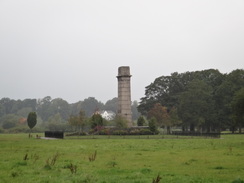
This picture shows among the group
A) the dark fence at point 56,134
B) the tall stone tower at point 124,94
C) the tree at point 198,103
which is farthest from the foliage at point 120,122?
the tree at point 198,103

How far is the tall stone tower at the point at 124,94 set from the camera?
2870 inches

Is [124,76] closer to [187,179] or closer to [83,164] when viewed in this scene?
[83,164]

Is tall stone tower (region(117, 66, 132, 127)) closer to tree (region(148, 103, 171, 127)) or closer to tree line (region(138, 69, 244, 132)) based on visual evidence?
tree line (region(138, 69, 244, 132))

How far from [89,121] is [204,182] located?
60.0 meters

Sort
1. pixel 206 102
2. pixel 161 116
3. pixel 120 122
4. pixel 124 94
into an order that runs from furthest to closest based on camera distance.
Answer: pixel 161 116 < pixel 206 102 < pixel 124 94 < pixel 120 122

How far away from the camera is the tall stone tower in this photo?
2870 inches

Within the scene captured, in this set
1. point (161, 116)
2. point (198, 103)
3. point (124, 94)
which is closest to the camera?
point (124, 94)

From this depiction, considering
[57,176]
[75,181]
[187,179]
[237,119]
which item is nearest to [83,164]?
[57,176]

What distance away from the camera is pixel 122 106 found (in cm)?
7294

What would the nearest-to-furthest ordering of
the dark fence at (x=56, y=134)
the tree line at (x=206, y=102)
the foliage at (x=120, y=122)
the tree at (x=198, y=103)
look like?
the dark fence at (x=56, y=134) → the foliage at (x=120, y=122) → the tree line at (x=206, y=102) → the tree at (x=198, y=103)

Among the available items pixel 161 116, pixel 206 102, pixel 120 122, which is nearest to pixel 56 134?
pixel 120 122

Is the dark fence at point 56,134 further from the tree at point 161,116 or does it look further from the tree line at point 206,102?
the tree at point 161,116

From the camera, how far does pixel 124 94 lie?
7300 cm

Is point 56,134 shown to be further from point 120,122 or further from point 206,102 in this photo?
point 206,102
